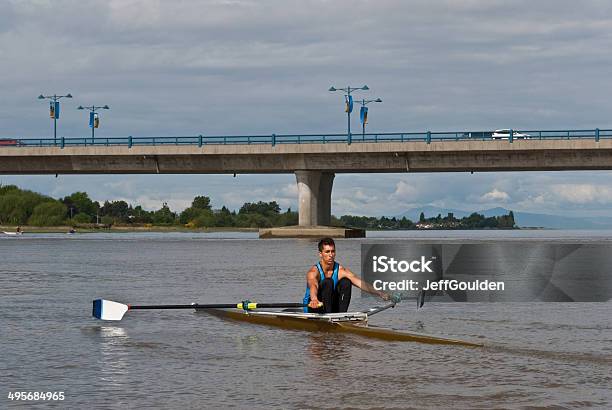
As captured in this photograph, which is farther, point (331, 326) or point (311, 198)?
point (311, 198)

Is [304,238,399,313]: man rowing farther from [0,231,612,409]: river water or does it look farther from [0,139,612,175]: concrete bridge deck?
[0,139,612,175]: concrete bridge deck

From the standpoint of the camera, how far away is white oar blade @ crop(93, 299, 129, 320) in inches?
791

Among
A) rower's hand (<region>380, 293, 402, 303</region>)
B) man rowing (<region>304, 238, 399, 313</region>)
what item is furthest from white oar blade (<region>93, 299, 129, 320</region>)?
rower's hand (<region>380, 293, 402, 303</region>)

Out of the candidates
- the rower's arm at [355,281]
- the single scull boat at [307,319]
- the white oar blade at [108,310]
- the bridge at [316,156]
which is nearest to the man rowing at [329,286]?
the rower's arm at [355,281]

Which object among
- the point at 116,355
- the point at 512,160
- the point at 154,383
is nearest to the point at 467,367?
the point at 154,383

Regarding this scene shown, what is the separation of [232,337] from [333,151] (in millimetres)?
66587

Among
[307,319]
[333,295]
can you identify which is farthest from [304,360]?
[307,319]

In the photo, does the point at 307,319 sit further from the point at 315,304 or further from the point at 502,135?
the point at 502,135

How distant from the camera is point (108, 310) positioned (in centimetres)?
2014

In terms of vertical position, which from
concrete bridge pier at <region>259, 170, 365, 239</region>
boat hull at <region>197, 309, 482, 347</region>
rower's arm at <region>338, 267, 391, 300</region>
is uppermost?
concrete bridge pier at <region>259, 170, 365, 239</region>

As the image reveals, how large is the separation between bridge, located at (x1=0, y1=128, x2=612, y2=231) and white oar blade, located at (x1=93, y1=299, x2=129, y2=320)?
62449 millimetres

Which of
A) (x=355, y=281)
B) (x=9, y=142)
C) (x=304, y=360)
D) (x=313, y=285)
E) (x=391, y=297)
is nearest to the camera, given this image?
(x=304, y=360)

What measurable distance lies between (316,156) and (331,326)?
6843cm

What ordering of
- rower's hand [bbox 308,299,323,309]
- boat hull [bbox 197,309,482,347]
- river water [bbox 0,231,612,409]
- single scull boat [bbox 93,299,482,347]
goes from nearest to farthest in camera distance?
river water [bbox 0,231,612,409]
boat hull [bbox 197,309,482,347]
single scull boat [bbox 93,299,482,347]
rower's hand [bbox 308,299,323,309]
